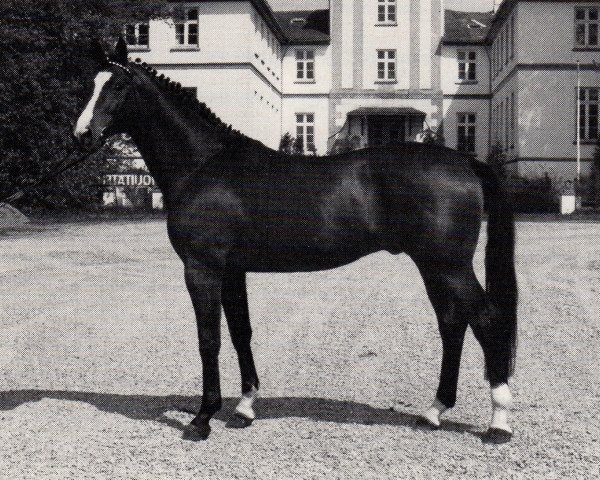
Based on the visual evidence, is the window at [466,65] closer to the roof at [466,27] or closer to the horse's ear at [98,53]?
the roof at [466,27]

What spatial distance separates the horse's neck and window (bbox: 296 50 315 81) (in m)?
46.5

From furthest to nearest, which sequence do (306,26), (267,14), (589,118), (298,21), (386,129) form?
1. (298,21)
2. (306,26)
3. (386,129)
4. (267,14)
5. (589,118)

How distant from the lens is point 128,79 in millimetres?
5062

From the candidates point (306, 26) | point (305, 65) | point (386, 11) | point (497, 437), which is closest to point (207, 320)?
point (497, 437)

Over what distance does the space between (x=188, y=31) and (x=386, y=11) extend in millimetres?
13017

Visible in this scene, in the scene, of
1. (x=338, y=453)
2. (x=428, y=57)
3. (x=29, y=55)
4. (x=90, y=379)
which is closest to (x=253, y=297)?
(x=90, y=379)

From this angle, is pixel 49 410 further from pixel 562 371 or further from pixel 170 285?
pixel 170 285

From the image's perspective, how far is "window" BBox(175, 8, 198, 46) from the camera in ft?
135

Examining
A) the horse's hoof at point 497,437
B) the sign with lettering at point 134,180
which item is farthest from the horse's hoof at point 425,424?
the sign with lettering at point 134,180

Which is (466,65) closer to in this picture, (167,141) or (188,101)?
(188,101)

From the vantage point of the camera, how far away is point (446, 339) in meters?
5.11

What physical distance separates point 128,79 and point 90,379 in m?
2.31

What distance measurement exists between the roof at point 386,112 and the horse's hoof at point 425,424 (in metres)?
44.1

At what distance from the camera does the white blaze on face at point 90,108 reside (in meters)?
4.91
